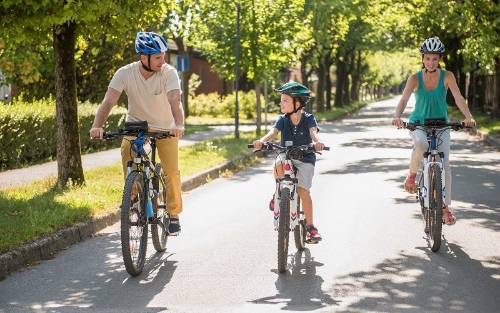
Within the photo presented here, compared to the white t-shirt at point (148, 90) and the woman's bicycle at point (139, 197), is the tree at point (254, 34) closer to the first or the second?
the white t-shirt at point (148, 90)

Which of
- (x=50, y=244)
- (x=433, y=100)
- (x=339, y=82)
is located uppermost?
(x=339, y=82)

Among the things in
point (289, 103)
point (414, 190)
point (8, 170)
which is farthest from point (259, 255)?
point (8, 170)

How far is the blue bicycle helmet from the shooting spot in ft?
23.0

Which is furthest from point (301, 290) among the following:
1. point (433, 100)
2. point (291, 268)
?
point (433, 100)

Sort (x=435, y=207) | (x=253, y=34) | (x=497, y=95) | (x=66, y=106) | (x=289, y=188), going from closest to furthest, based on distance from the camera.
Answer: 1. (x=289, y=188)
2. (x=435, y=207)
3. (x=66, y=106)
4. (x=253, y=34)
5. (x=497, y=95)

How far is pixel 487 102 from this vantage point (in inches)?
1816

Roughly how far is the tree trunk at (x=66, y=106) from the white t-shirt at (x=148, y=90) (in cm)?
458

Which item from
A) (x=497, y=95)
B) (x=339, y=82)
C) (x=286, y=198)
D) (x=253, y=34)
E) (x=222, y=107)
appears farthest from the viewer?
(x=339, y=82)

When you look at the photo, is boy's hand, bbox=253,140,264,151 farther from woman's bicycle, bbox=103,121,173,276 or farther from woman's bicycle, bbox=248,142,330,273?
woman's bicycle, bbox=103,121,173,276

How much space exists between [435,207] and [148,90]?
2851 millimetres

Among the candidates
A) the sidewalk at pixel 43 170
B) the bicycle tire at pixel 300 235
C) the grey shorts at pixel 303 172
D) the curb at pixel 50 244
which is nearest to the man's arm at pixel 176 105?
the grey shorts at pixel 303 172

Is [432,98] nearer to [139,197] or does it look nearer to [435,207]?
[435,207]

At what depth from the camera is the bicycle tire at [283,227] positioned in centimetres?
659

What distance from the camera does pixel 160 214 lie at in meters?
7.54
